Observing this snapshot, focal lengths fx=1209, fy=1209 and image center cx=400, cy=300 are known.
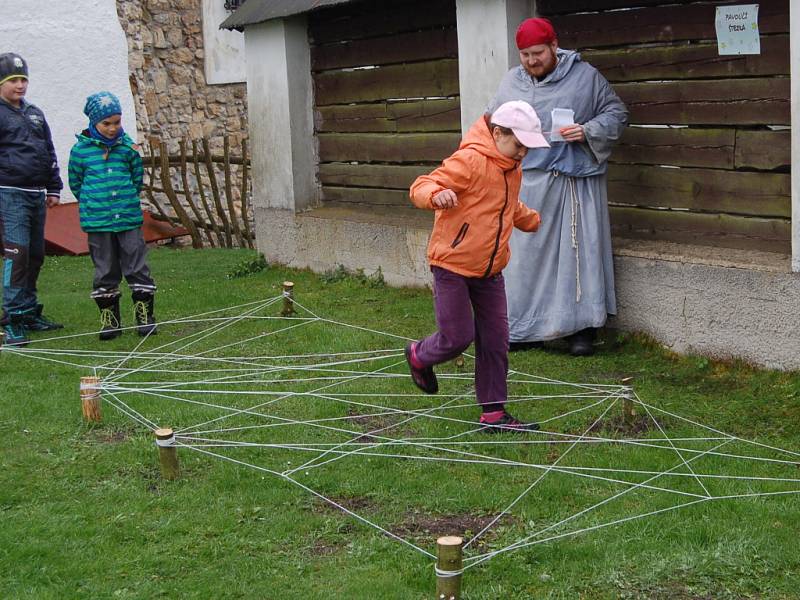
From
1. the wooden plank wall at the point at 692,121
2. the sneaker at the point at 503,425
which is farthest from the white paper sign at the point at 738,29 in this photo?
the sneaker at the point at 503,425

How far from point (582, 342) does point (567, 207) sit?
843 millimetres

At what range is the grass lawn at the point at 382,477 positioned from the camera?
4.23 meters

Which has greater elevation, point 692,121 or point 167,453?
point 692,121

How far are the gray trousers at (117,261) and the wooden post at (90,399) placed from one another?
2.29m

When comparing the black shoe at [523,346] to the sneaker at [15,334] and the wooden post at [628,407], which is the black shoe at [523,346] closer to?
the wooden post at [628,407]

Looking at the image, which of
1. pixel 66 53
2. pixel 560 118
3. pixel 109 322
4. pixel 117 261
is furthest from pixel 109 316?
pixel 66 53

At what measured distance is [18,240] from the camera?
27.9 ft

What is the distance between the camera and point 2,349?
791 cm

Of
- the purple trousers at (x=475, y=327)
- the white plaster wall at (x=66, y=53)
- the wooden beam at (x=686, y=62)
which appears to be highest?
the white plaster wall at (x=66, y=53)

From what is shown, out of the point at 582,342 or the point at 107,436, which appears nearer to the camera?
the point at 107,436

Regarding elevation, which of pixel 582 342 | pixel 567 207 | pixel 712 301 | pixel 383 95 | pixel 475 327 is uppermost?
pixel 383 95

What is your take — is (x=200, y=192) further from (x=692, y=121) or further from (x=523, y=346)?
(x=692, y=121)

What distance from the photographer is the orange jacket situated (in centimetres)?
543

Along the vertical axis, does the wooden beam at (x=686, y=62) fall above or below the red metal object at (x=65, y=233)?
above
